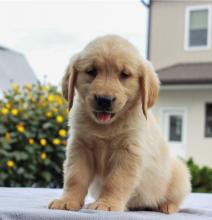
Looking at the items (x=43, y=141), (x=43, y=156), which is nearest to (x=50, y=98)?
(x=43, y=141)

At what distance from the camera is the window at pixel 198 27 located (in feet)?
44.9

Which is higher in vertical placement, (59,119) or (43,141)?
(59,119)

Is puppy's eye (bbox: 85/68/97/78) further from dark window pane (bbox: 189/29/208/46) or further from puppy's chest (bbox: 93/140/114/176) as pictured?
dark window pane (bbox: 189/29/208/46)

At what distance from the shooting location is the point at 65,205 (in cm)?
226

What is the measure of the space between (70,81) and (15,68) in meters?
10.0

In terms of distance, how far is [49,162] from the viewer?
5.28m

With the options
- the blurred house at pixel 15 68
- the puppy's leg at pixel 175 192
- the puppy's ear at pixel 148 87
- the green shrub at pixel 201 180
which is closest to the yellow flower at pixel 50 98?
the green shrub at pixel 201 180

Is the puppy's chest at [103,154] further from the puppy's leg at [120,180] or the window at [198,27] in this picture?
Result: the window at [198,27]

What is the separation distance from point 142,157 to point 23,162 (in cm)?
294

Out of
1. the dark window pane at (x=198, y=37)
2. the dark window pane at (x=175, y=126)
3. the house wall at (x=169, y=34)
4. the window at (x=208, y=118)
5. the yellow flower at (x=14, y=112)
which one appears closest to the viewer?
the yellow flower at (x=14, y=112)

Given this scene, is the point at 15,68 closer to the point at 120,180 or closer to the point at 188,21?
the point at 188,21

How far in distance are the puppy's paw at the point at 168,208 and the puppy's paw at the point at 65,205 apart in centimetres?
53

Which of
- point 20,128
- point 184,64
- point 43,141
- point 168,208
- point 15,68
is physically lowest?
point 168,208

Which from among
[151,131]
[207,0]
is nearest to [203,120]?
[207,0]
